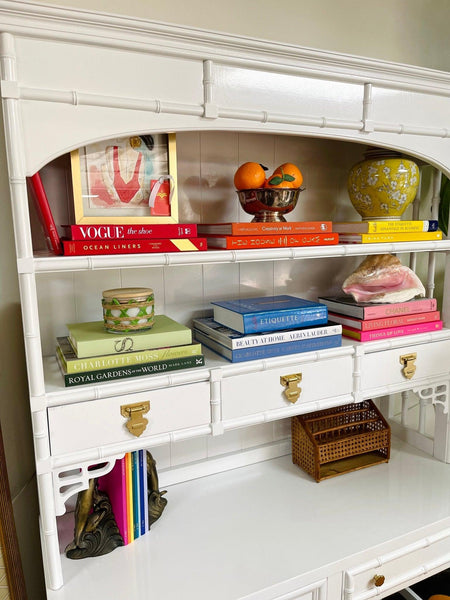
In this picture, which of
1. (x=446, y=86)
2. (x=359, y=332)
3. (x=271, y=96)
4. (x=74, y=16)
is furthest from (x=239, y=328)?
(x=446, y=86)

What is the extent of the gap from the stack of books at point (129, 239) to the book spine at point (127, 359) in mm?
226

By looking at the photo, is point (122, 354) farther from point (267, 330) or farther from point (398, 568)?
point (398, 568)

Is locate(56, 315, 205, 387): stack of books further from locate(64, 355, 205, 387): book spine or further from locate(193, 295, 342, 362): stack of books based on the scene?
locate(193, 295, 342, 362): stack of books

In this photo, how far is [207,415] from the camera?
3.55ft

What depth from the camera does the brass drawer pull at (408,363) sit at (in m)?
1.31

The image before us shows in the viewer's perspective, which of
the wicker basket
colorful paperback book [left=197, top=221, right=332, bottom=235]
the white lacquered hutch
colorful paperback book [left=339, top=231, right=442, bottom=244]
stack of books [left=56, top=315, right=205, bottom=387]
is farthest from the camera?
the wicker basket

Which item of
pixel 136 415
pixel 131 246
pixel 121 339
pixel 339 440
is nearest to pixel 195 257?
pixel 131 246

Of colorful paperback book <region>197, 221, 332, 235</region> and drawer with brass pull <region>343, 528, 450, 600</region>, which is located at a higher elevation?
colorful paperback book <region>197, 221, 332, 235</region>

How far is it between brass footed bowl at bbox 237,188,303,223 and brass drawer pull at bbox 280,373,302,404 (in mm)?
402

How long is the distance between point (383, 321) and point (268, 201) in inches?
Answer: 19.1

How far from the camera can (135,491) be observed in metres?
1.13

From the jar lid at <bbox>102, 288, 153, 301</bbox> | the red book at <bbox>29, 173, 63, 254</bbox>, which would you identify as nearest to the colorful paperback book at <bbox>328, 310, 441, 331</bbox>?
the jar lid at <bbox>102, 288, 153, 301</bbox>

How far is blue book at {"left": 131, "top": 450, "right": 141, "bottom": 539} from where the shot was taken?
3.65ft

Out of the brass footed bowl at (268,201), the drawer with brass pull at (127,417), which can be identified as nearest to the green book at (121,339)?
the drawer with brass pull at (127,417)
